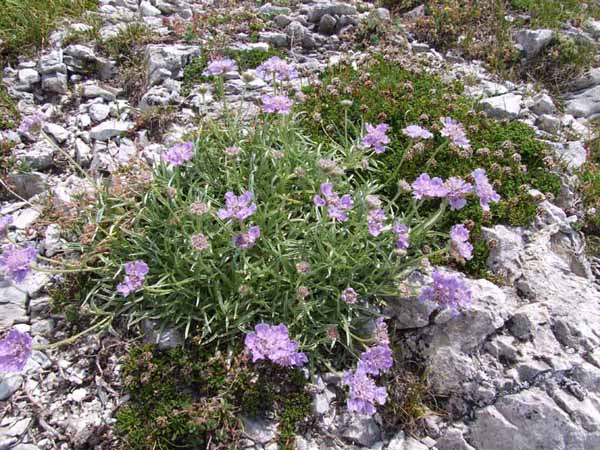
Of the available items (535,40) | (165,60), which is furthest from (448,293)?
(535,40)

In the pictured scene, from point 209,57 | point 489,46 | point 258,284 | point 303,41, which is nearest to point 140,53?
point 209,57

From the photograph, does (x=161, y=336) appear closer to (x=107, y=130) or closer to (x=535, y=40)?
(x=107, y=130)

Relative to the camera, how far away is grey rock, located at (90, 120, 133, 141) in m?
4.24

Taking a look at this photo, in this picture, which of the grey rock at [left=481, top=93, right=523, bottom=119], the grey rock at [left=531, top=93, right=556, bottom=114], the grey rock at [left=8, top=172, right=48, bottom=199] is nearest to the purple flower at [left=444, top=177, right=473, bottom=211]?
the grey rock at [left=481, top=93, right=523, bottom=119]

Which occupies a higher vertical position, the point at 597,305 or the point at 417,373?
the point at 597,305

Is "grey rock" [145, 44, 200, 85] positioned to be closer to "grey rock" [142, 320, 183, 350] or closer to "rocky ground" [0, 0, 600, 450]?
"rocky ground" [0, 0, 600, 450]

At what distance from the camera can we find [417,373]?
3016 millimetres

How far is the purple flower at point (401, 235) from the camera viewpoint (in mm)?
2902

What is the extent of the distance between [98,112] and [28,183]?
980 millimetres

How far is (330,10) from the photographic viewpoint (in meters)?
6.04

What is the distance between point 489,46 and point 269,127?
3661mm

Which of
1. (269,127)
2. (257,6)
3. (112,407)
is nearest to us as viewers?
(112,407)

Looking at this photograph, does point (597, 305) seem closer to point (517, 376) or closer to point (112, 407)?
point (517, 376)

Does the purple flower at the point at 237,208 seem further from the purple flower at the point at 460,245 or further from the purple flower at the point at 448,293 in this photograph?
the purple flower at the point at 460,245
